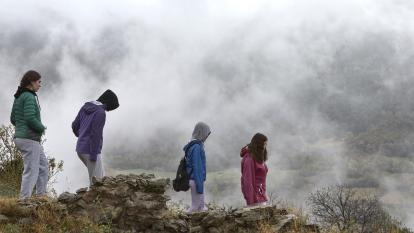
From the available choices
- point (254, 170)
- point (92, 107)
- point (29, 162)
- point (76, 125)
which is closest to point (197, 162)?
point (254, 170)

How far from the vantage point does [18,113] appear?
884 cm

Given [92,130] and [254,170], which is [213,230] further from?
[92,130]

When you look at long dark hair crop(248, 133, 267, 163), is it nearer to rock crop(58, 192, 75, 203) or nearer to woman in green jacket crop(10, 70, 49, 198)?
rock crop(58, 192, 75, 203)

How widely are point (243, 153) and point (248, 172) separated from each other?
51 cm

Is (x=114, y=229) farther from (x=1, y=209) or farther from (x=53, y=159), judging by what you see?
(x=53, y=159)

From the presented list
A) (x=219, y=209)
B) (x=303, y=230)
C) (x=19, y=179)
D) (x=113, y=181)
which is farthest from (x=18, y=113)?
(x=19, y=179)

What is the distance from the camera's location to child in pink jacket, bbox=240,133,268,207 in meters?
10.0

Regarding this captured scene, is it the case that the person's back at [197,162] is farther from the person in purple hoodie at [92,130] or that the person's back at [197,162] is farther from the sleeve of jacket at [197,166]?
the person in purple hoodie at [92,130]

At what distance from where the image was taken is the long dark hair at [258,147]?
32.8 feet

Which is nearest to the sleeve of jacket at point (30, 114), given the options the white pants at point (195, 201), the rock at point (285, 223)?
the white pants at point (195, 201)

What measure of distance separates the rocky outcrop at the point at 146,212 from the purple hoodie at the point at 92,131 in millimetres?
650

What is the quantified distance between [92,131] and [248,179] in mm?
3372

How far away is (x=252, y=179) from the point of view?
10102mm

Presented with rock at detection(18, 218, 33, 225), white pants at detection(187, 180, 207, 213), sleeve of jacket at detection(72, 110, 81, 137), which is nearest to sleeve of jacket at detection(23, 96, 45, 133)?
sleeve of jacket at detection(72, 110, 81, 137)
